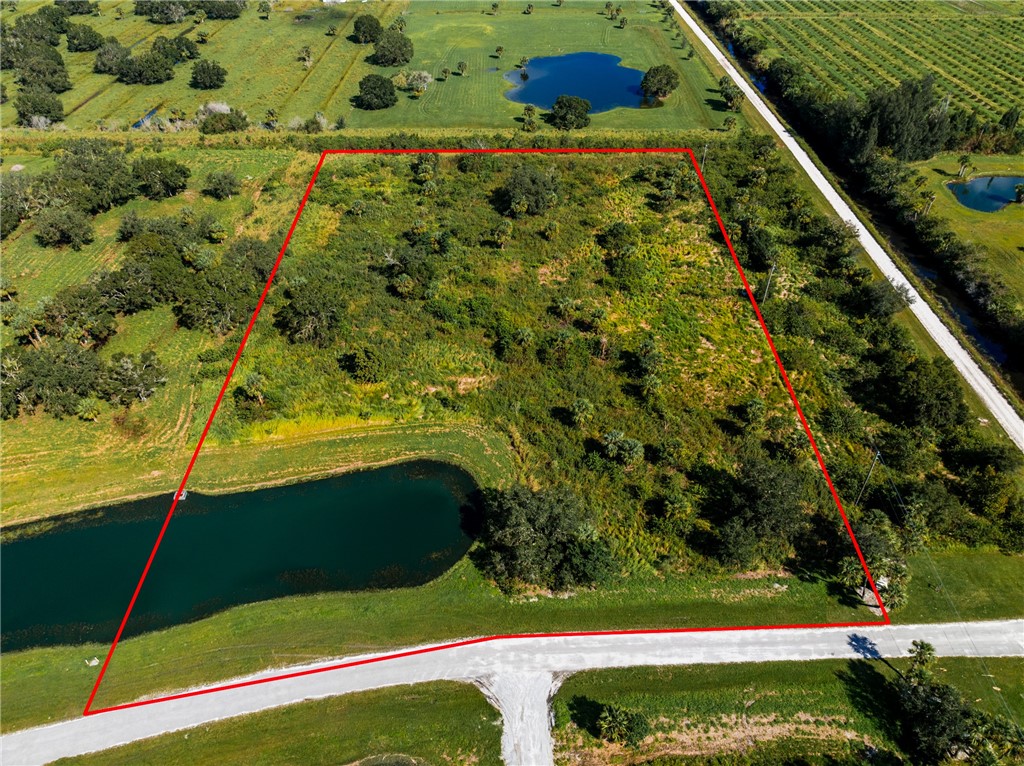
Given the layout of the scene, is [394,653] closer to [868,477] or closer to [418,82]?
[868,477]

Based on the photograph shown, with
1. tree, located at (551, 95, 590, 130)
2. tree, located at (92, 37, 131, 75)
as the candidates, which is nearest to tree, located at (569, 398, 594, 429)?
tree, located at (551, 95, 590, 130)

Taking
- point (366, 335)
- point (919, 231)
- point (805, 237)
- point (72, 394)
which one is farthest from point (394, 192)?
point (919, 231)

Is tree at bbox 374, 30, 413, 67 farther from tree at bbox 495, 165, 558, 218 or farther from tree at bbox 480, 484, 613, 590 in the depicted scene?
tree at bbox 480, 484, 613, 590

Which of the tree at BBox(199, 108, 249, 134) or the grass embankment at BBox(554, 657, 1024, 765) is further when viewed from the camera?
the tree at BBox(199, 108, 249, 134)

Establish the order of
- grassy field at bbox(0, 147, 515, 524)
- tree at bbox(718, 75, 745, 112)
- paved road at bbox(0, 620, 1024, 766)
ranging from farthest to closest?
tree at bbox(718, 75, 745, 112) → grassy field at bbox(0, 147, 515, 524) → paved road at bbox(0, 620, 1024, 766)

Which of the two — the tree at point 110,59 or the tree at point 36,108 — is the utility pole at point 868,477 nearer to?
the tree at point 36,108

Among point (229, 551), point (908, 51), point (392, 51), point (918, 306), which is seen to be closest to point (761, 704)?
point (229, 551)

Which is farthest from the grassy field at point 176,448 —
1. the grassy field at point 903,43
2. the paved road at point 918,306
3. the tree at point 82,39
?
the grassy field at point 903,43

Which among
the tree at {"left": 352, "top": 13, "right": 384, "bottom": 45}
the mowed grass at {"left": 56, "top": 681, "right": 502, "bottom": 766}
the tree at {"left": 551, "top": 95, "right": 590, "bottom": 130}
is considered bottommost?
the mowed grass at {"left": 56, "top": 681, "right": 502, "bottom": 766}
